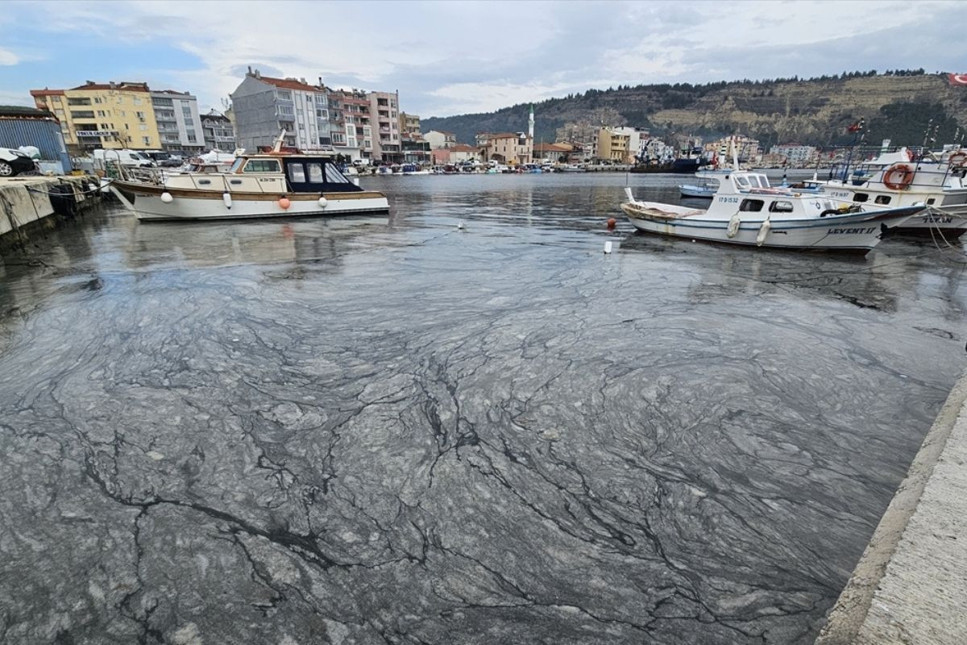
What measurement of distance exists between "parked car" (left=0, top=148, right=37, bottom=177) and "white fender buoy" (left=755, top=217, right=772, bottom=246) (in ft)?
89.5

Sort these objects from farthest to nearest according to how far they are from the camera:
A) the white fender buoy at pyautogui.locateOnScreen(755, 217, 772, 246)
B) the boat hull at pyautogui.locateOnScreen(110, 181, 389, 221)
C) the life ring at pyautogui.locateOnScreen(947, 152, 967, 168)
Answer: the life ring at pyautogui.locateOnScreen(947, 152, 967, 168)
the boat hull at pyautogui.locateOnScreen(110, 181, 389, 221)
the white fender buoy at pyautogui.locateOnScreen(755, 217, 772, 246)

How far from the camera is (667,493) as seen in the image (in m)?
3.57

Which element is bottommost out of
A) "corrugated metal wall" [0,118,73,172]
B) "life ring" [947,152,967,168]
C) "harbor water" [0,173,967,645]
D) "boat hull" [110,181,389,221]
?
"harbor water" [0,173,967,645]

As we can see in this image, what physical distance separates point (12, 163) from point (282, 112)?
55253 mm

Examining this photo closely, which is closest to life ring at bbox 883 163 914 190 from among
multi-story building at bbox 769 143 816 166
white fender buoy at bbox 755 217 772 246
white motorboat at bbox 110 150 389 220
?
white fender buoy at bbox 755 217 772 246

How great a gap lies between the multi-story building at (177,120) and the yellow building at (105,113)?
147cm

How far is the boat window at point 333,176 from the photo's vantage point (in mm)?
19594

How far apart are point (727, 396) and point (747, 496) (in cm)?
169

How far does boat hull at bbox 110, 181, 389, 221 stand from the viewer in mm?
16812

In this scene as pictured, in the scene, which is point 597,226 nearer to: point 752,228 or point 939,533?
point 752,228

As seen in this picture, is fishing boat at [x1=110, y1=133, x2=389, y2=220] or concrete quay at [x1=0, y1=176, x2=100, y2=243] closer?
concrete quay at [x1=0, y1=176, x2=100, y2=243]

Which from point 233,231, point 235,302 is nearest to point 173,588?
point 235,302

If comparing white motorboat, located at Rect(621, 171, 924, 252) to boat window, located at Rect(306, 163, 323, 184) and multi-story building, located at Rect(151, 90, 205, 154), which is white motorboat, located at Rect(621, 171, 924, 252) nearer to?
boat window, located at Rect(306, 163, 323, 184)

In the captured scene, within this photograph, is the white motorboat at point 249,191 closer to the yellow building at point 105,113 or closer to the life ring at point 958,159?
the life ring at point 958,159
